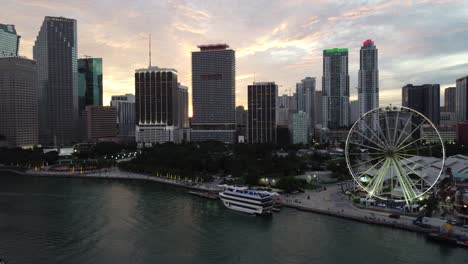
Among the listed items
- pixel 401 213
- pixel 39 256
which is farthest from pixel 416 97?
pixel 39 256

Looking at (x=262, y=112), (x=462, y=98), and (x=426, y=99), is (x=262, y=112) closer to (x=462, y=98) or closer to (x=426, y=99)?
(x=426, y=99)

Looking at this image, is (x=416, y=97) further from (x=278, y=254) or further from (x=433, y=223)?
(x=278, y=254)

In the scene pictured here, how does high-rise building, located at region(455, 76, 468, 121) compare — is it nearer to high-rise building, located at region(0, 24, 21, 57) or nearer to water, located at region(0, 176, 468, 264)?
water, located at region(0, 176, 468, 264)

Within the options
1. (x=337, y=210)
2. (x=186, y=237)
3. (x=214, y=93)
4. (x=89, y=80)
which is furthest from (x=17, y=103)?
(x=337, y=210)

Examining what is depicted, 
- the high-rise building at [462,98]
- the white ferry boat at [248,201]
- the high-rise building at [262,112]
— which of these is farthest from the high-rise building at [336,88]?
the white ferry boat at [248,201]

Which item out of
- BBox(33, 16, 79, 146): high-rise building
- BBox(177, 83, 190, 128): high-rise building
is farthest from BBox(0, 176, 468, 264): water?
BBox(177, 83, 190, 128): high-rise building

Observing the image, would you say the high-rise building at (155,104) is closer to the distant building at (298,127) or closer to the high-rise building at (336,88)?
the distant building at (298,127)
